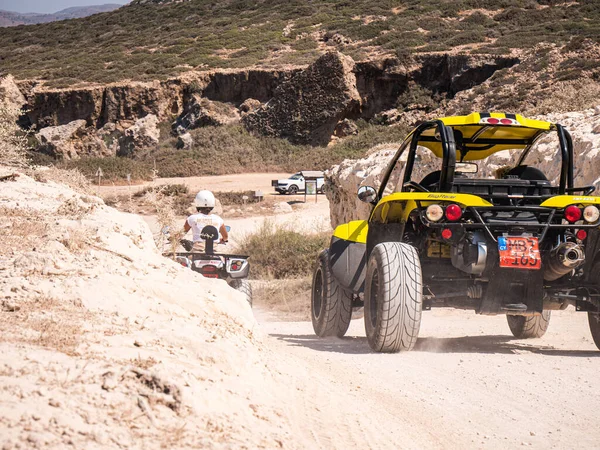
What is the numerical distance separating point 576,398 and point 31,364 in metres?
3.55

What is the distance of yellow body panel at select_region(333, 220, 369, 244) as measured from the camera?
8223 mm

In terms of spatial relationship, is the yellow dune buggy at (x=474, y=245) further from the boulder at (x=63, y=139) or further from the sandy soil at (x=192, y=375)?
the boulder at (x=63, y=139)

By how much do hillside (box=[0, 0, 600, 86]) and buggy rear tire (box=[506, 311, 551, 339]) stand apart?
44.1 metres

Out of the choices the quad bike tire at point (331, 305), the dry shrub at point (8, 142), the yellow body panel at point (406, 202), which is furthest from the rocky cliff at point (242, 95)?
the yellow body panel at point (406, 202)

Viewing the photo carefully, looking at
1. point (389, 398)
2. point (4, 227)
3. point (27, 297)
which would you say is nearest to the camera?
point (27, 297)

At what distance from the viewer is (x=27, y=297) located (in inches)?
172

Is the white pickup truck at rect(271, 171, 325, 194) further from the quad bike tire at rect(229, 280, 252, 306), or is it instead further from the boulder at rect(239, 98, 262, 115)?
the quad bike tire at rect(229, 280, 252, 306)

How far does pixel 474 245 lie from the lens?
6.65 m

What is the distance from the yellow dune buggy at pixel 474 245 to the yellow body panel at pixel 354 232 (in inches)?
3.9

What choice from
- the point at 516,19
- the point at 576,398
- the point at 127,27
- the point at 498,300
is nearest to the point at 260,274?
the point at 498,300

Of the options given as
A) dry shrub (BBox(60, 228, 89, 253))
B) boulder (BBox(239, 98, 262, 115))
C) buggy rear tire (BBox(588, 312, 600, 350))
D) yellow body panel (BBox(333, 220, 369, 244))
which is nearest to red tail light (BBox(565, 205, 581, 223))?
buggy rear tire (BBox(588, 312, 600, 350))

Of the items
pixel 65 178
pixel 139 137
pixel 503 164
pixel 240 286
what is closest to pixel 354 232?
pixel 240 286

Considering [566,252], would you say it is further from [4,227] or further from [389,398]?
[4,227]

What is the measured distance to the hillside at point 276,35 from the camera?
59094 millimetres
